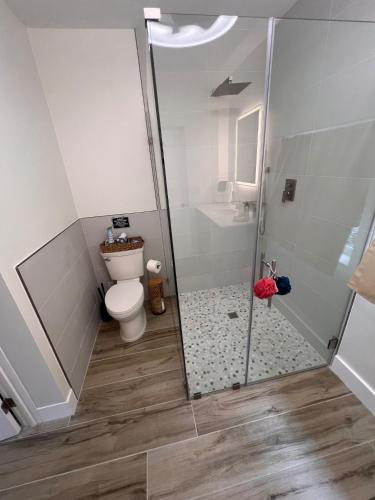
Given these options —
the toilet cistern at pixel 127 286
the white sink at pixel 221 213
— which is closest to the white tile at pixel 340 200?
the white sink at pixel 221 213

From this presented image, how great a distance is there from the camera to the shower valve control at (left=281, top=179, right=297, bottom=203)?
61.2 inches

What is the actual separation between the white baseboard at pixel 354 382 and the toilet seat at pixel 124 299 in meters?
1.53

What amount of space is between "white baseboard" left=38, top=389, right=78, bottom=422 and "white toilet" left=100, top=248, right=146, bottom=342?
1.91 feet

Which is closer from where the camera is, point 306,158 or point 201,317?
point 306,158

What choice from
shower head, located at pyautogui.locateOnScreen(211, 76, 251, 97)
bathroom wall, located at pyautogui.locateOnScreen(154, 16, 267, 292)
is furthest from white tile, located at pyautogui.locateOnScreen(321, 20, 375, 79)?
shower head, located at pyautogui.locateOnScreen(211, 76, 251, 97)

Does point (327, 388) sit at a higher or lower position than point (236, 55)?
lower

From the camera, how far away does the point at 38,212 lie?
125 cm

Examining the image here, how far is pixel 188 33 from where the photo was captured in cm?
122

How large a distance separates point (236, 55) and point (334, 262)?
1587mm

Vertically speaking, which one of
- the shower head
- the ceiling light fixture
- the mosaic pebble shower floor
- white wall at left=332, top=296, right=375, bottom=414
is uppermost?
the ceiling light fixture

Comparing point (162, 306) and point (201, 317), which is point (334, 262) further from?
point (162, 306)

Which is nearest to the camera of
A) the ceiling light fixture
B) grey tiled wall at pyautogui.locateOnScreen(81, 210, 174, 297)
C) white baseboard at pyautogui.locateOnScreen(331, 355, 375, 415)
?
the ceiling light fixture

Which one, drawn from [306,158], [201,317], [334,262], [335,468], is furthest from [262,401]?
[306,158]

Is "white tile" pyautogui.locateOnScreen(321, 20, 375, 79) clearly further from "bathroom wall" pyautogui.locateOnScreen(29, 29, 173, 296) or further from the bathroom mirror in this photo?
"bathroom wall" pyautogui.locateOnScreen(29, 29, 173, 296)
